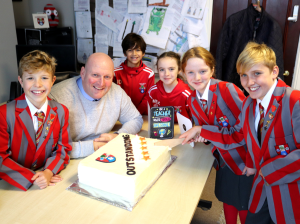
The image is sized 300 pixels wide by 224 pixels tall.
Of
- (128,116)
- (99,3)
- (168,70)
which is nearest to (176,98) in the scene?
(168,70)

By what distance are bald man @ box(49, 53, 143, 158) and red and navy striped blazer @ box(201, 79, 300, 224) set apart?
84 cm

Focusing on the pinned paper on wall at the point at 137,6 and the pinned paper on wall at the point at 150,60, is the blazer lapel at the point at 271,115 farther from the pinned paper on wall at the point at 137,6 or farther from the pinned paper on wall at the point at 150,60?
the pinned paper on wall at the point at 137,6

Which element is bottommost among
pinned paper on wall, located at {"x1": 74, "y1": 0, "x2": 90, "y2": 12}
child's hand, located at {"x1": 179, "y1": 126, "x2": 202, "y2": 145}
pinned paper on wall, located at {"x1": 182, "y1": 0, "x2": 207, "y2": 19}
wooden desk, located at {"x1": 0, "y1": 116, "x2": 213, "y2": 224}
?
wooden desk, located at {"x1": 0, "y1": 116, "x2": 213, "y2": 224}

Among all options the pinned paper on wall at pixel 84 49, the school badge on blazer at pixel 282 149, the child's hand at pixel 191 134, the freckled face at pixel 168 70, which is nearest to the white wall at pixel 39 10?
the pinned paper on wall at pixel 84 49

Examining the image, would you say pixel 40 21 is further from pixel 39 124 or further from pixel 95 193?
pixel 95 193

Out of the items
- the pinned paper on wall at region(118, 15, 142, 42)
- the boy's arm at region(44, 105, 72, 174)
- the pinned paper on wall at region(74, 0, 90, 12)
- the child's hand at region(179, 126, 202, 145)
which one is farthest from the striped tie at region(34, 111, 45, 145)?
the pinned paper on wall at region(74, 0, 90, 12)

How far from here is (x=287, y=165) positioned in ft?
3.51

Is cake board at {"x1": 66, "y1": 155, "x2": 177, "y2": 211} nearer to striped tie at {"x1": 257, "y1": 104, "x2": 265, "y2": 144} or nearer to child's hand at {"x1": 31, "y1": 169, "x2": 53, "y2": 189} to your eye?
child's hand at {"x1": 31, "y1": 169, "x2": 53, "y2": 189}

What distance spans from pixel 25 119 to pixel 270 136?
110cm

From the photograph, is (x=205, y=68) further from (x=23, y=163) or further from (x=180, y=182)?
(x=23, y=163)

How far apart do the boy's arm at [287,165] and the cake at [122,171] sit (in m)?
0.49

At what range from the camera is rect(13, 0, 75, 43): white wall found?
3.51 m

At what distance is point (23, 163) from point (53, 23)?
2699 millimetres

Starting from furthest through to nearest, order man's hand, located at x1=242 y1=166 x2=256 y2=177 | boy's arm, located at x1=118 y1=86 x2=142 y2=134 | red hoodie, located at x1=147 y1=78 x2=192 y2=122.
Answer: red hoodie, located at x1=147 y1=78 x2=192 y2=122
boy's arm, located at x1=118 y1=86 x2=142 y2=134
man's hand, located at x1=242 y1=166 x2=256 y2=177
